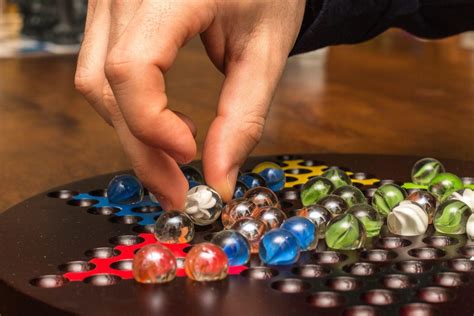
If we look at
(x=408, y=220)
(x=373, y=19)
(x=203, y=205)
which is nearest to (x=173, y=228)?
(x=203, y=205)

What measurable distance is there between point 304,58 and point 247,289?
1389 millimetres

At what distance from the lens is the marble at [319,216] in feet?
1.94

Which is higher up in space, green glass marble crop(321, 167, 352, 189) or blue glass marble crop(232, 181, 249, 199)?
green glass marble crop(321, 167, 352, 189)

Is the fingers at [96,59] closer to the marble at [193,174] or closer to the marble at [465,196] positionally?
the marble at [193,174]

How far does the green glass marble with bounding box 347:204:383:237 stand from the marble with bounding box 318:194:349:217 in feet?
0.08

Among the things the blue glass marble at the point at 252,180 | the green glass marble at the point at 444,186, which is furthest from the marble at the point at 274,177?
the green glass marble at the point at 444,186

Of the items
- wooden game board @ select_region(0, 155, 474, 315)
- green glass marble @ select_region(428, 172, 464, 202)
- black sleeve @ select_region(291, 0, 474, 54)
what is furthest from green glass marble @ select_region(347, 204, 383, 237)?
black sleeve @ select_region(291, 0, 474, 54)

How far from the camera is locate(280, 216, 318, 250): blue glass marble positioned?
1.84 ft

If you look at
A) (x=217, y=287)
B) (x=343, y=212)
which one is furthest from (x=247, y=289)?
(x=343, y=212)

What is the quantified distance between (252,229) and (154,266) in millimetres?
82

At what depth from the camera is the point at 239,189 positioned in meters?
0.69

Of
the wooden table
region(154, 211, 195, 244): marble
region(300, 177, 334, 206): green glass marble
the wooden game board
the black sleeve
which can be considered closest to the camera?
the wooden game board

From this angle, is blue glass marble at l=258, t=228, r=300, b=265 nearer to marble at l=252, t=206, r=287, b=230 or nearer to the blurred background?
marble at l=252, t=206, r=287, b=230

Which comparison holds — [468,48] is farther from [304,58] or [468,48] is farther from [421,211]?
[421,211]
